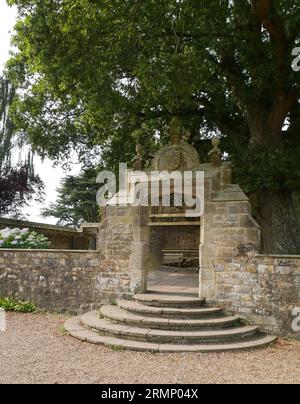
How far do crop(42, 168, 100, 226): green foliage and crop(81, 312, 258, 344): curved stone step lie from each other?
946 inches

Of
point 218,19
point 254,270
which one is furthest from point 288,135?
point 254,270

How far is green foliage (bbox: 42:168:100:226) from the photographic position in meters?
31.2

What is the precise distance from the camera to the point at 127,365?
5.38 metres

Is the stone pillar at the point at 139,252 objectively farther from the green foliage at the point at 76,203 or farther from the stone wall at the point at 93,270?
the green foliage at the point at 76,203

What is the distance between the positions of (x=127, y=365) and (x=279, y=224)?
6834 mm

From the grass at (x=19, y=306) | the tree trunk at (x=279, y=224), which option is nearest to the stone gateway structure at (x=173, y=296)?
the grass at (x=19, y=306)

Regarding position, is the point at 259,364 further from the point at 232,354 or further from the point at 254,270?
the point at 254,270

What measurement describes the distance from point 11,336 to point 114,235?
2.99 m

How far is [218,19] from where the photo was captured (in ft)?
33.6

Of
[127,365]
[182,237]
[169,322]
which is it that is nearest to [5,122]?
[182,237]

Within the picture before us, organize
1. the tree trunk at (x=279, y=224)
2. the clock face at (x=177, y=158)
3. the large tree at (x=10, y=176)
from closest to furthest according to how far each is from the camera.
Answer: the clock face at (x=177, y=158) → the tree trunk at (x=279, y=224) → the large tree at (x=10, y=176)

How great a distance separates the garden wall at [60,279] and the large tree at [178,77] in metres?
3.86

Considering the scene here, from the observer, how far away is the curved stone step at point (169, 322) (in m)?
6.77

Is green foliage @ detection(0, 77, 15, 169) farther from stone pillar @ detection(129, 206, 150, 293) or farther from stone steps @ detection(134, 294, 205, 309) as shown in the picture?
stone steps @ detection(134, 294, 205, 309)
